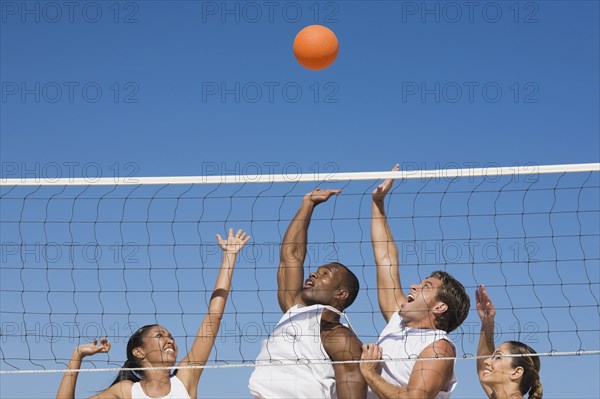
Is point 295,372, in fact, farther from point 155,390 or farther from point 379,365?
point 155,390

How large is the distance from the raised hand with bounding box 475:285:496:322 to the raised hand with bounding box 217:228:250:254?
172cm

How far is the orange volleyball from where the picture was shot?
7.81 m

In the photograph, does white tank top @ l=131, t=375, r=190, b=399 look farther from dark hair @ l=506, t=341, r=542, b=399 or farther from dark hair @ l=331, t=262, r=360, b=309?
dark hair @ l=506, t=341, r=542, b=399

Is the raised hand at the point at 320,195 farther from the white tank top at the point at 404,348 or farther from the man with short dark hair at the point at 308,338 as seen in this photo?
the white tank top at the point at 404,348

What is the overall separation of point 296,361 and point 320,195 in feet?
4.47

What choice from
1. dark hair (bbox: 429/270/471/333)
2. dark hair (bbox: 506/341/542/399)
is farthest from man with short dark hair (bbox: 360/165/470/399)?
dark hair (bbox: 506/341/542/399)

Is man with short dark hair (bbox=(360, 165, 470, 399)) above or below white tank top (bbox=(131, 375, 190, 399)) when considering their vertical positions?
above

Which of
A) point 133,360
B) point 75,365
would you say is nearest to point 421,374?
point 133,360

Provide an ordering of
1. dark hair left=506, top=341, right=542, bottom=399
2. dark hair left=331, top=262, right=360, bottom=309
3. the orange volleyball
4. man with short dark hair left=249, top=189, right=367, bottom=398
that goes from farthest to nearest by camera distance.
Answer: the orange volleyball
dark hair left=331, top=262, right=360, bottom=309
dark hair left=506, top=341, right=542, bottom=399
man with short dark hair left=249, top=189, right=367, bottom=398

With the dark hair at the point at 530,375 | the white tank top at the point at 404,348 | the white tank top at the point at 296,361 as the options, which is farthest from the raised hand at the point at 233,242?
the dark hair at the point at 530,375

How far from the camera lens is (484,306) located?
21.1 feet

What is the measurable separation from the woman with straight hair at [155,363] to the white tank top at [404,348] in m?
1.16

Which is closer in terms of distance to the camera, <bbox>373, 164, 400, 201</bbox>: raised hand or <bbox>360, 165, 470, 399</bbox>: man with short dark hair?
<bbox>360, 165, 470, 399</bbox>: man with short dark hair

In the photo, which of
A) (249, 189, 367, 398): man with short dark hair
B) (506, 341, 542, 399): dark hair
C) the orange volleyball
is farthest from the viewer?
the orange volleyball
